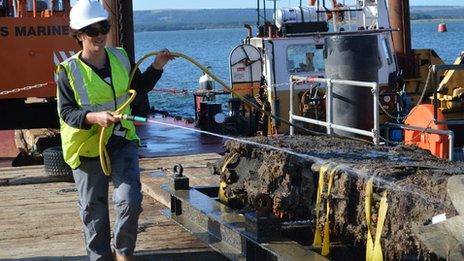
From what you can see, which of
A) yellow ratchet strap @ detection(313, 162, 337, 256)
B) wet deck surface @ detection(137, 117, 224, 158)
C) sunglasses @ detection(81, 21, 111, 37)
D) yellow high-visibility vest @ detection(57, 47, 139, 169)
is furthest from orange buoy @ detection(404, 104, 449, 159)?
sunglasses @ detection(81, 21, 111, 37)

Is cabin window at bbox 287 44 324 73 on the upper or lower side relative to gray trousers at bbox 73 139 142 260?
upper

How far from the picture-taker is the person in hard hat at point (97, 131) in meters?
5.86

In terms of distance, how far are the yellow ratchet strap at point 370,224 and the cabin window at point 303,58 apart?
11319 mm

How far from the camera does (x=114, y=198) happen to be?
5957mm

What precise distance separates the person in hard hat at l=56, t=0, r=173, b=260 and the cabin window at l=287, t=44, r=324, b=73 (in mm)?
10615

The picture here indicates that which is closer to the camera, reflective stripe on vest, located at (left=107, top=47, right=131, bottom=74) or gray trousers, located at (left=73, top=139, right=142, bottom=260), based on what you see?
gray trousers, located at (left=73, top=139, right=142, bottom=260)

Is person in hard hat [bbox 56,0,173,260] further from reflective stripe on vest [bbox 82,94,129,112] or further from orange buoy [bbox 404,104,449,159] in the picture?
orange buoy [bbox 404,104,449,159]

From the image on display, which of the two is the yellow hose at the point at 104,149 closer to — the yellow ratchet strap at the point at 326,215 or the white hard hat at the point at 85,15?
the white hard hat at the point at 85,15

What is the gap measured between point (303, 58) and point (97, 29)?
Answer: 36.6 feet

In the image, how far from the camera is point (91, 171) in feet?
19.8

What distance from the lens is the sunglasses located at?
580 cm

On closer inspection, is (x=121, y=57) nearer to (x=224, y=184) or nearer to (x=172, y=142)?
(x=224, y=184)

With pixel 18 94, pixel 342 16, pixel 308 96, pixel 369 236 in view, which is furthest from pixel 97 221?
pixel 342 16

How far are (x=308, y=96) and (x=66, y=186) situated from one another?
6.09 meters
